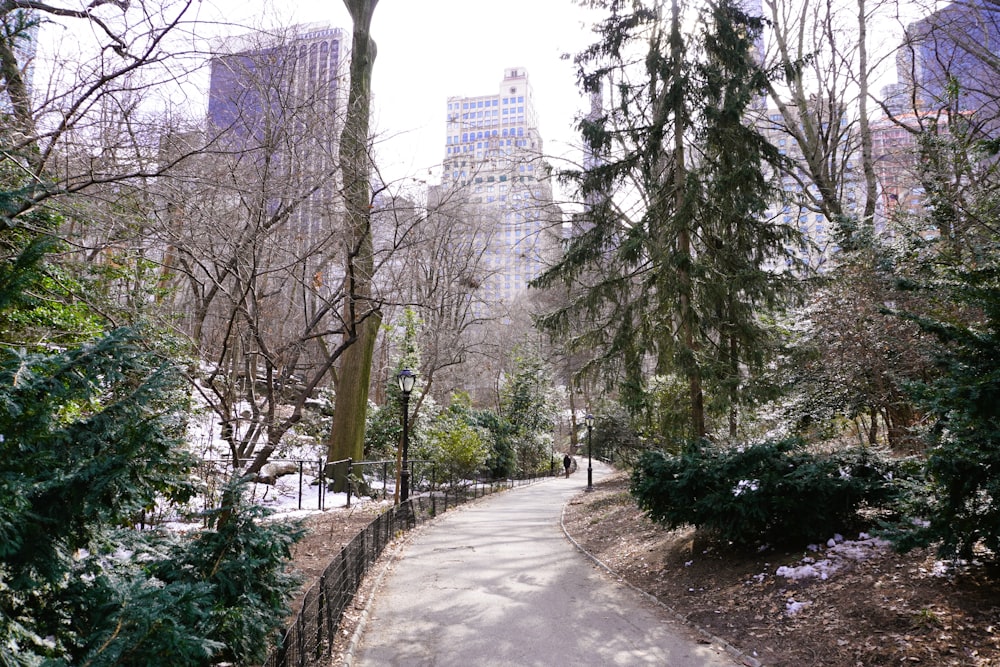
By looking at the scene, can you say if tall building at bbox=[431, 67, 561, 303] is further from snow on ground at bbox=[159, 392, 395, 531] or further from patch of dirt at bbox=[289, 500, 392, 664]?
snow on ground at bbox=[159, 392, 395, 531]

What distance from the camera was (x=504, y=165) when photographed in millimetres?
17797

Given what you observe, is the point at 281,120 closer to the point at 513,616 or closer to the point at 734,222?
the point at 513,616

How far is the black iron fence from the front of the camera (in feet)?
13.8

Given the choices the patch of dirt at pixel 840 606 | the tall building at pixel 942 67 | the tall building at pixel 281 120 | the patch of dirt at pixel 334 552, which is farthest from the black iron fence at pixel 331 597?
the tall building at pixel 942 67

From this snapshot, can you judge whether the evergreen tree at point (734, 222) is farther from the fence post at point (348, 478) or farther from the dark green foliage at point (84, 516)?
the dark green foliage at point (84, 516)

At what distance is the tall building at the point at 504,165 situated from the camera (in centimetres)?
1089

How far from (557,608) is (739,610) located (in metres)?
2.01

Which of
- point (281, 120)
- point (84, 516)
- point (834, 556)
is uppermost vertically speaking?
point (281, 120)

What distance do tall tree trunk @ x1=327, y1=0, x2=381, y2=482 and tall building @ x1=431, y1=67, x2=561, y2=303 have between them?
1386mm

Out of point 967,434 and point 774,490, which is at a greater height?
point 967,434

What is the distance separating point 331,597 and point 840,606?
15.2 feet

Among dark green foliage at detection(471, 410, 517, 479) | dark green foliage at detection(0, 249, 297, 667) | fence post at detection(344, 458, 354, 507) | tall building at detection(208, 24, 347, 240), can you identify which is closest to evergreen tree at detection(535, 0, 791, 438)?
fence post at detection(344, 458, 354, 507)

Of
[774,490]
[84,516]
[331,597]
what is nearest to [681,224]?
[774,490]

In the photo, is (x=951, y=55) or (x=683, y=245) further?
(x=951, y=55)
